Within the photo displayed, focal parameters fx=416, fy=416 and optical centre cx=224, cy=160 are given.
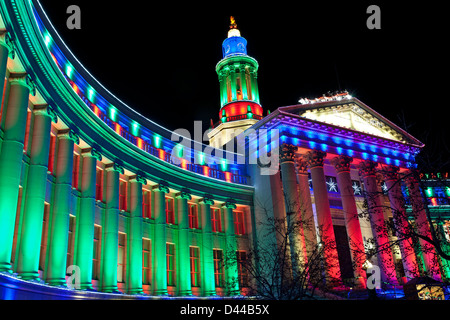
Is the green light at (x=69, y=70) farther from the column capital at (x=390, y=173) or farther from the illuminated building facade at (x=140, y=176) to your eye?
the column capital at (x=390, y=173)

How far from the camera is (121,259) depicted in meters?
29.3

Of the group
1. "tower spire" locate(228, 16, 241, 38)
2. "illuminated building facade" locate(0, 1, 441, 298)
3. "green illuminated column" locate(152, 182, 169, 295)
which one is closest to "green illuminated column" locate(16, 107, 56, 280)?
"illuminated building facade" locate(0, 1, 441, 298)

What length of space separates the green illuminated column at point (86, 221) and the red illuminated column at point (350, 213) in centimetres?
1983

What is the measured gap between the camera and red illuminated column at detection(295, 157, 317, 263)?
1346 inches

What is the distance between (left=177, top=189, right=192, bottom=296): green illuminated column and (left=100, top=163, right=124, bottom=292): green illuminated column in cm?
734

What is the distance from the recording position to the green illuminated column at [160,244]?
3053 cm

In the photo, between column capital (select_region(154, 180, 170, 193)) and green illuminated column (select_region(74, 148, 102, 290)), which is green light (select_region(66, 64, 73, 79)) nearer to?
green illuminated column (select_region(74, 148, 102, 290))

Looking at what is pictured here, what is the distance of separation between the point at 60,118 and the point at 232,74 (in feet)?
109

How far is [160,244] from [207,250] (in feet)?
18.2

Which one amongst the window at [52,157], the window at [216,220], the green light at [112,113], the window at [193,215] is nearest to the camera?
the window at [52,157]

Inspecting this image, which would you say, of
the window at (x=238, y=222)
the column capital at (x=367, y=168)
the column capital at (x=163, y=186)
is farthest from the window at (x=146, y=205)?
the column capital at (x=367, y=168)

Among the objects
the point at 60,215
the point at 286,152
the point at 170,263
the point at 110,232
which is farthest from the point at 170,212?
the point at 60,215

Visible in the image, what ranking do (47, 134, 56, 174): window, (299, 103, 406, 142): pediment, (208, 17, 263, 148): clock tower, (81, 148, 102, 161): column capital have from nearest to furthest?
(47, 134, 56, 174): window, (81, 148, 102, 161): column capital, (299, 103, 406, 142): pediment, (208, 17, 263, 148): clock tower
